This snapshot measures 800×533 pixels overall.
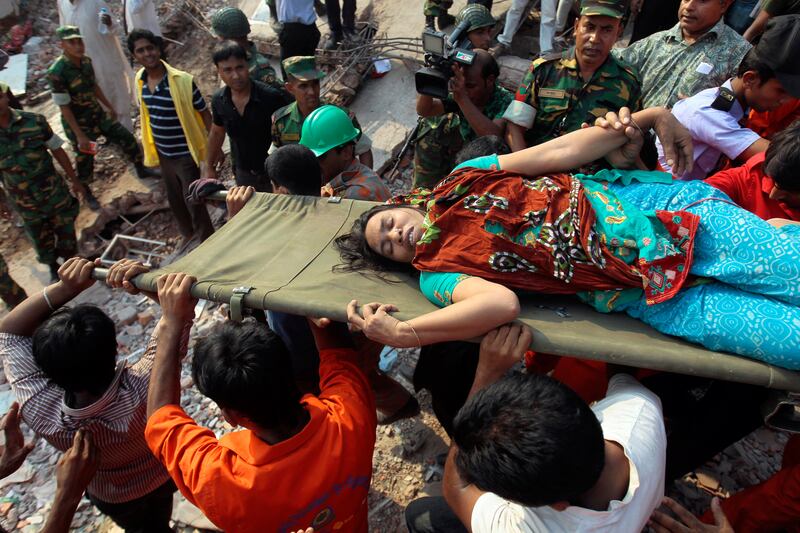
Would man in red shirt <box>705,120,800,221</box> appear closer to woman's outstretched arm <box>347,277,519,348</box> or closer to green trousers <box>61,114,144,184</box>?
woman's outstretched arm <box>347,277,519,348</box>

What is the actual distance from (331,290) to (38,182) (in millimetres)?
4209

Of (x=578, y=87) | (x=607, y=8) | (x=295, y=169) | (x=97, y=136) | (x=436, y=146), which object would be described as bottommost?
(x=97, y=136)

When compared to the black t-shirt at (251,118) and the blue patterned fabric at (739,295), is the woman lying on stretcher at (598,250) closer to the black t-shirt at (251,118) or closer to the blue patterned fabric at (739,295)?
the blue patterned fabric at (739,295)

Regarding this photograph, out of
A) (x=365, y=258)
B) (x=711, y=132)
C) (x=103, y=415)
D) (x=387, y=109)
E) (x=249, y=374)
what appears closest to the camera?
(x=249, y=374)

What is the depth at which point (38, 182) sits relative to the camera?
178 inches

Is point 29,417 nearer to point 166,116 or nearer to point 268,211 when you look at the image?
point 268,211

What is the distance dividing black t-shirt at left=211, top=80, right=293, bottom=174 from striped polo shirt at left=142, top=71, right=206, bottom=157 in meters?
0.66

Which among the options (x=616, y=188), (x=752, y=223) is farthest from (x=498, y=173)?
(x=752, y=223)

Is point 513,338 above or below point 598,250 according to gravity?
below

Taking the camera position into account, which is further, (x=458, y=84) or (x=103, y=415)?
(x=458, y=84)

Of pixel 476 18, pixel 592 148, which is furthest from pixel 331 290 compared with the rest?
pixel 476 18

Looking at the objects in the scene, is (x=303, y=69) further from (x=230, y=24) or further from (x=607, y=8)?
(x=607, y=8)

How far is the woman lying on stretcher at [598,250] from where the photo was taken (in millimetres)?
1473

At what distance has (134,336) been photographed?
4.21 m
